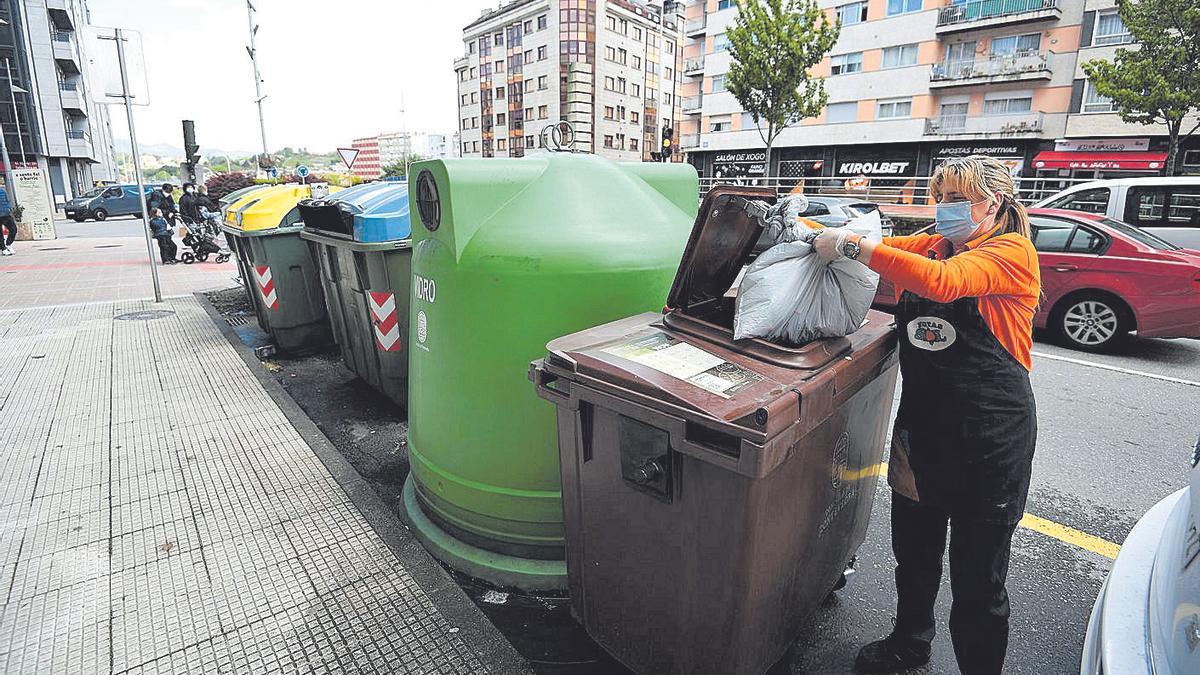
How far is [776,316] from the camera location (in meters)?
2.08

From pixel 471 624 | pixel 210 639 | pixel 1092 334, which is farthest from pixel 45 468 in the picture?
pixel 1092 334

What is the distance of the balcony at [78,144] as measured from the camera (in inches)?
1606

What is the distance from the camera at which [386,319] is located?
15.2 feet

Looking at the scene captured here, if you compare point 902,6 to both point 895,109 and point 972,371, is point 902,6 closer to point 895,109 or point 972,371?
point 895,109

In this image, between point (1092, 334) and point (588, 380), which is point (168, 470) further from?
point (1092, 334)

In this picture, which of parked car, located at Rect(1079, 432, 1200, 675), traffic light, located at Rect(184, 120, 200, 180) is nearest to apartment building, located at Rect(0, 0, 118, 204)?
traffic light, located at Rect(184, 120, 200, 180)

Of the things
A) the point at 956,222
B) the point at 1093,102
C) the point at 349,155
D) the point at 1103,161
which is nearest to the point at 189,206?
the point at 349,155

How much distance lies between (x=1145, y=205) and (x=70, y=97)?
180ft

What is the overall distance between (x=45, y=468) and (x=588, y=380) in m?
3.89

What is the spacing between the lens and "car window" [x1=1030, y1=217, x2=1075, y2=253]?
7.14 metres

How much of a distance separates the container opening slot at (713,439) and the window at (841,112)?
37211mm

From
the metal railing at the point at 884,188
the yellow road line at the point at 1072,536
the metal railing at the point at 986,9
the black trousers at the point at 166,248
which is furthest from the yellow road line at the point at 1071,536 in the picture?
the metal railing at the point at 986,9

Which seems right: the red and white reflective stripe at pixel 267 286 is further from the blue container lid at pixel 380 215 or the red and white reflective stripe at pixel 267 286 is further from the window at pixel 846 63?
the window at pixel 846 63

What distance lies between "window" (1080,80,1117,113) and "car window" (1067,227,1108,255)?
26.7 m
